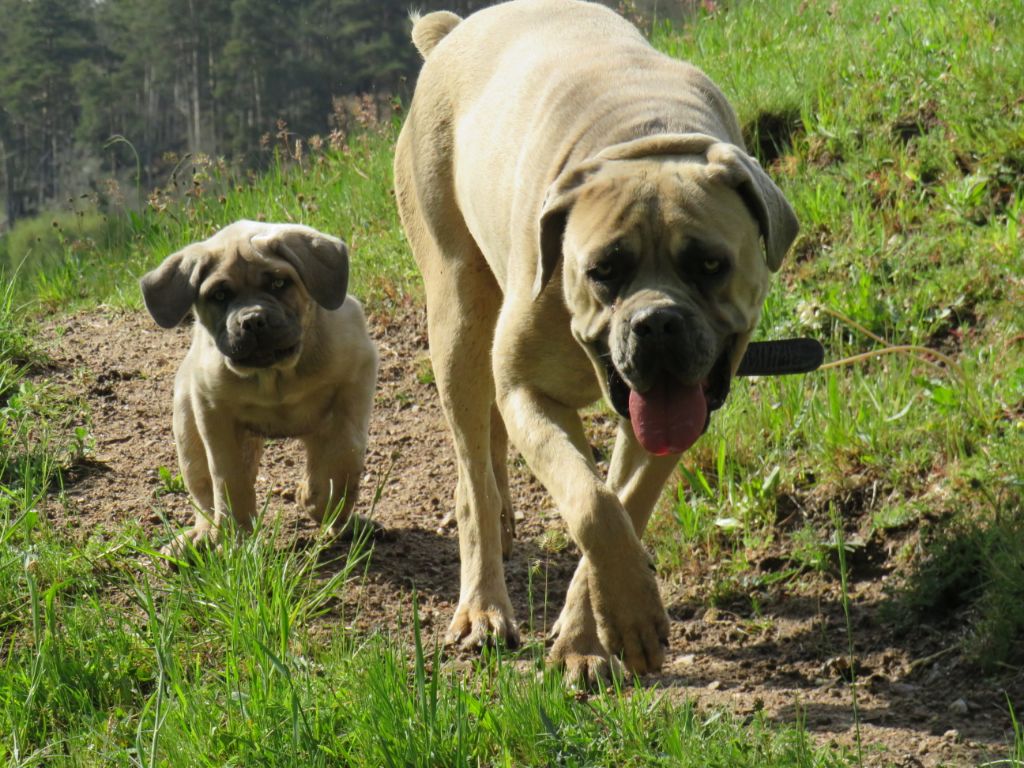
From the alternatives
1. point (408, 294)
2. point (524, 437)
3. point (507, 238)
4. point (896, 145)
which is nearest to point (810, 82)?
point (896, 145)

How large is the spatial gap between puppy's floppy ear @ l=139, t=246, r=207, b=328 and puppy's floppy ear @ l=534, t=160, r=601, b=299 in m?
1.78

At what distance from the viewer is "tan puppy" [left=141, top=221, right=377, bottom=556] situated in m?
4.93

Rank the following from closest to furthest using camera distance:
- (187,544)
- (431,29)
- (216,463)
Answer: (187,544)
(216,463)
(431,29)

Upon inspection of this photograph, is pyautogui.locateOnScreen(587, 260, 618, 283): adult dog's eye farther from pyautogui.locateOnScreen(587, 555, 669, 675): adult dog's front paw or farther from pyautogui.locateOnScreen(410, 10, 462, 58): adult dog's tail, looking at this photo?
pyautogui.locateOnScreen(410, 10, 462, 58): adult dog's tail

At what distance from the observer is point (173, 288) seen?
5074mm

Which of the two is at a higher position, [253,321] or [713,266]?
[713,266]

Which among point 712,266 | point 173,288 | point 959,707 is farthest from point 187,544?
point 959,707

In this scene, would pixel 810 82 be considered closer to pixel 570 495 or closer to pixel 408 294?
pixel 408 294

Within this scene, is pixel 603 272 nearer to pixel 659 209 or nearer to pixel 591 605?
pixel 659 209

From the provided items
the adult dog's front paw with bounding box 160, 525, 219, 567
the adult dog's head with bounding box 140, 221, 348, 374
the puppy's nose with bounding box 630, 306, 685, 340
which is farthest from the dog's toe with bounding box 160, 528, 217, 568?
the puppy's nose with bounding box 630, 306, 685, 340

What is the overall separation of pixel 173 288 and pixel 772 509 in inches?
93.3

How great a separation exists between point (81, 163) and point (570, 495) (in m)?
17.2

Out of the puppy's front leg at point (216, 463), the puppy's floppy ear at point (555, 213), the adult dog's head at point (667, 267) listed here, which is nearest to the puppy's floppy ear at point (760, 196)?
the adult dog's head at point (667, 267)

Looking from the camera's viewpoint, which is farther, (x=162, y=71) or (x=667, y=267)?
(x=162, y=71)
